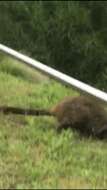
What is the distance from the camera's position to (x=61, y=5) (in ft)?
42.4

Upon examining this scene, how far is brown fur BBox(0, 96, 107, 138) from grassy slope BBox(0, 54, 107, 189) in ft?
0.25

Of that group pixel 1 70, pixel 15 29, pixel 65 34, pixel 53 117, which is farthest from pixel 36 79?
pixel 15 29

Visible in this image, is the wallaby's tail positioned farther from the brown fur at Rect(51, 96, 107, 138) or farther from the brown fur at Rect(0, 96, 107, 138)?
the brown fur at Rect(51, 96, 107, 138)

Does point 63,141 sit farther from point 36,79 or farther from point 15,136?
point 36,79

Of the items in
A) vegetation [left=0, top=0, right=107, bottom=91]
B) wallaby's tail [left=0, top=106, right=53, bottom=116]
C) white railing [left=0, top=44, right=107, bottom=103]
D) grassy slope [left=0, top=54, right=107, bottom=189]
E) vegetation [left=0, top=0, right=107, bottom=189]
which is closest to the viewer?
grassy slope [left=0, top=54, right=107, bottom=189]

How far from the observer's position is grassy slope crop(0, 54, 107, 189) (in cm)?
414

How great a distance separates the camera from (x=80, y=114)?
5.21m

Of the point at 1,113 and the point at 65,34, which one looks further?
the point at 65,34

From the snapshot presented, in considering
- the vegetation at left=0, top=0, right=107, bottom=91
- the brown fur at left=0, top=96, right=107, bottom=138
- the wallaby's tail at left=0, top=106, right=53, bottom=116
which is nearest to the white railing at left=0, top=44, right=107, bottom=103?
the brown fur at left=0, top=96, right=107, bottom=138

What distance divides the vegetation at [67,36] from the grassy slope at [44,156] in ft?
18.9

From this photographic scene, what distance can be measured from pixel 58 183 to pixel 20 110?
135 cm

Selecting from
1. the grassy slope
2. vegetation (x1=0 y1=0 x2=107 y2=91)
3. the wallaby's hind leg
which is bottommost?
vegetation (x1=0 y1=0 x2=107 y2=91)

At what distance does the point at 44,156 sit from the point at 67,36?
798 centimetres

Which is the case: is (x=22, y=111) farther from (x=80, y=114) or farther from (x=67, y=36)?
(x=67, y=36)
